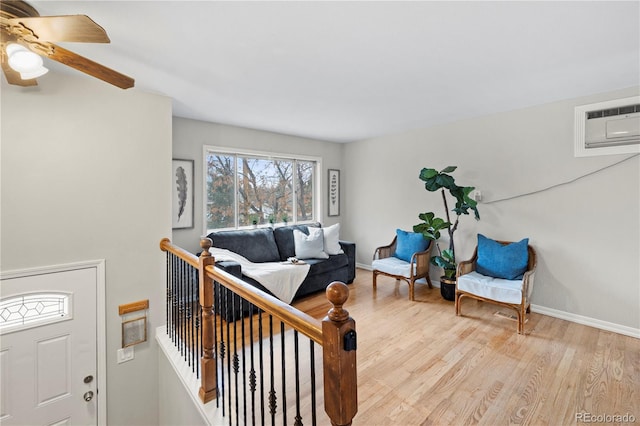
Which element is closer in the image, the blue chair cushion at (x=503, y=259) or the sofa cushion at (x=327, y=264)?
→ the blue chair cushion at (x=503, y=259)

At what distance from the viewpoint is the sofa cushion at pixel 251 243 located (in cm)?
383

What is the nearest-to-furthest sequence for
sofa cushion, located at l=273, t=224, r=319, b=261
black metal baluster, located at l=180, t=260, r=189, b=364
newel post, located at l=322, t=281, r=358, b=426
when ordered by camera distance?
newel post, located at l=322, t=281, r=358, b=426, black metal baluster, located at l=180, t=260, r=189, b=364, sofa cushion, located at l=273, t=224, r=319, b=261

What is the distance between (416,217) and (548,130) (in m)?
1.99

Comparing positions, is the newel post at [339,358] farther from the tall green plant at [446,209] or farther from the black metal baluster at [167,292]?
the tall green plant at [446,209]

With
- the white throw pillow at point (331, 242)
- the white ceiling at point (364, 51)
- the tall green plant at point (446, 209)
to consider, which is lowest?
the white throw pillow at point (331, 242)

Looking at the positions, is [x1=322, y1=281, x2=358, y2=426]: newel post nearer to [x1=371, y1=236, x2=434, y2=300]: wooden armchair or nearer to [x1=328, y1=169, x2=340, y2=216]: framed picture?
[x1=371, y1=236, x2=434, y2=300]: wooden armchair

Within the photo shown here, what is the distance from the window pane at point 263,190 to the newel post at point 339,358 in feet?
12.2

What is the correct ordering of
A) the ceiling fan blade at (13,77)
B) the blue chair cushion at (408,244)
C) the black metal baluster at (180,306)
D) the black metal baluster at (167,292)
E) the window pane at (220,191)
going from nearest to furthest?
the ceiling fan blade at (13,77) < the black metal baluster at (180,306) < the black metal baluster at (167,292) < the window pane at (220,191) < the blue chair cushion at (408,244)

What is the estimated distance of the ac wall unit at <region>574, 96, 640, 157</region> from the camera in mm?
2850

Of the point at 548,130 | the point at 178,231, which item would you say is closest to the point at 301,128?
the point at 178,231

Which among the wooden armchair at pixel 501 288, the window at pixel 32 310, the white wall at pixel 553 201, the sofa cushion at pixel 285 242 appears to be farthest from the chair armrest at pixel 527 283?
the window at pixel 32 310

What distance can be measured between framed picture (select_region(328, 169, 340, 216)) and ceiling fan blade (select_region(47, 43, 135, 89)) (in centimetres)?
411

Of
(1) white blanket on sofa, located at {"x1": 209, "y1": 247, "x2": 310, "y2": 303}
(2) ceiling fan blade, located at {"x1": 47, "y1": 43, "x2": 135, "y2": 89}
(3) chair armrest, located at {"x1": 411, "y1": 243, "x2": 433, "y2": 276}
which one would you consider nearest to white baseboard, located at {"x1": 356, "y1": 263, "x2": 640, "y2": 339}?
(3) chair armrest, located at {"x1": 411, "y1": 243, "x2": 433, "y2": 276}

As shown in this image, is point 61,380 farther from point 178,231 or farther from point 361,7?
point 361,7
